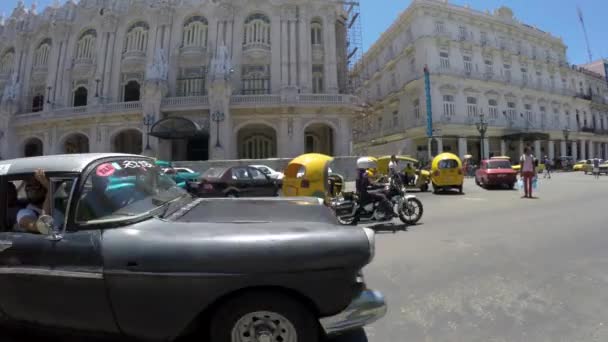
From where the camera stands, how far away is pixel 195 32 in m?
27.6

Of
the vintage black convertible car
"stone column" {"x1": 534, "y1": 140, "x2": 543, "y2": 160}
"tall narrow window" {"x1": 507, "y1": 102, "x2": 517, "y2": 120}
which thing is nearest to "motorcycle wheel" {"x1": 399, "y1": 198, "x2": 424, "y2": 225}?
the vintage black convertible car

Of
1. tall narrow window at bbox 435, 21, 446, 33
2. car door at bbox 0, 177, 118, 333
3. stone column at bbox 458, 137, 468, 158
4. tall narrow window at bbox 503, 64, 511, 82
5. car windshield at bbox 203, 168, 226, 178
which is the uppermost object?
tall narrow window at bbox 435, 21, 446, 33

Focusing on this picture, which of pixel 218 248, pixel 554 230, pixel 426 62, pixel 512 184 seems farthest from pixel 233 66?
pixel 218 248

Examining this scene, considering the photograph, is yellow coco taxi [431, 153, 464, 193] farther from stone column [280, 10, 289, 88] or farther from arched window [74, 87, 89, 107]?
arched window [74, 87, 89, 107]

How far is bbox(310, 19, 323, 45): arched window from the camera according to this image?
27500mm

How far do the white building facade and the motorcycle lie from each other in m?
25.6

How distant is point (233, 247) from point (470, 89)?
3702 centimetres

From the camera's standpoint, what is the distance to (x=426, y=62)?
3198 centimetres

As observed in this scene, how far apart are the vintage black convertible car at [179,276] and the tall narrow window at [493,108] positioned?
38.4 meters

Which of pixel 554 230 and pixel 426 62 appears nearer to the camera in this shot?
pixel 554 230

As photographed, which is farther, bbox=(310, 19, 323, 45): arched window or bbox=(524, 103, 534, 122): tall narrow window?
bbox=(524, 103, 534, 122): tall narrow window

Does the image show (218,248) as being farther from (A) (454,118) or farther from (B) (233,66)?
(A) (454,118)

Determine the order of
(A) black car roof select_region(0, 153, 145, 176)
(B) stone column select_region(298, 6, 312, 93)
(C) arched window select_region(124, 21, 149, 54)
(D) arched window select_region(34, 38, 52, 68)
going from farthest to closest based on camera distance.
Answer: (D) arched window select_region(34, 38, 52, 68) < (C) arched window select_region(124, 21, 149, 54) < (B) stone column select_region(298, 6, 312, 93) < (A) black car roof select_region(0, 153, 145, 176)

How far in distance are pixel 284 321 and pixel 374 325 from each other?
1.32 metres
